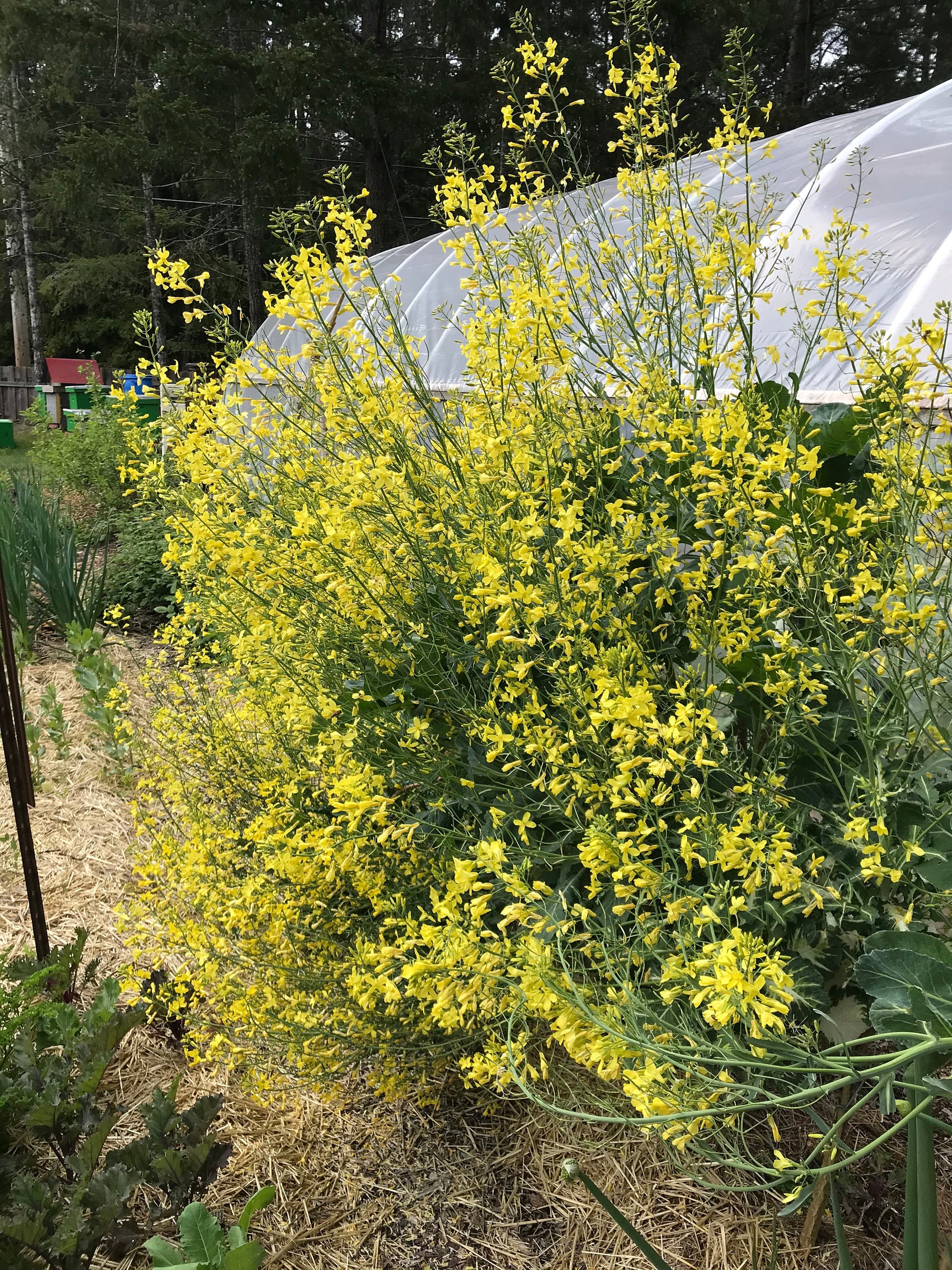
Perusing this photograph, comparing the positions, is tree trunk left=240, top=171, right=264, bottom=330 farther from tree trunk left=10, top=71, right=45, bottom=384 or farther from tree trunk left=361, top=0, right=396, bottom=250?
tree trunk left=10, top=71, right=45, bottom=384

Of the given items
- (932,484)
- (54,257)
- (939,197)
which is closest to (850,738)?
(932,484)

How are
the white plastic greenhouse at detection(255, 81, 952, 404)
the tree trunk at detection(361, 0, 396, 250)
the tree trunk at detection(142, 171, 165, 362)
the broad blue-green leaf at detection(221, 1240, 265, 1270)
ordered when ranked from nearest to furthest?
the broad blue-green leaf at detection(221, 1240, 265, 1270) < the white plastic greenhouse at detection(255, 81, 952, 404) < the tree trunk at detection(361, 0, 396, 250) < the tree trunk at detection(142, 171, 165, 362)

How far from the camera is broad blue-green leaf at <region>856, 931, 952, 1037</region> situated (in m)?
1.05

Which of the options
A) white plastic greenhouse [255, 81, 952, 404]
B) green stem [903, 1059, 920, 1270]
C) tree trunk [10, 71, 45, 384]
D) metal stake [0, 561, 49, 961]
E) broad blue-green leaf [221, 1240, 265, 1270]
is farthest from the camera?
tree trunk [10, 71, 45, 384]

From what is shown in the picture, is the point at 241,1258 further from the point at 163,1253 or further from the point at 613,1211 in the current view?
the point at 613,1211

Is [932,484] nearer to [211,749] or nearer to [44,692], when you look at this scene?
[211,749]

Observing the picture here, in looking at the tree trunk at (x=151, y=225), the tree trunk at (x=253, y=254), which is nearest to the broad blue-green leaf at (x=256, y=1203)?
the tree trunk at (x=253, y=254)

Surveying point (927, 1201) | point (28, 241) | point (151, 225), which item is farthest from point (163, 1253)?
point (28, 241)

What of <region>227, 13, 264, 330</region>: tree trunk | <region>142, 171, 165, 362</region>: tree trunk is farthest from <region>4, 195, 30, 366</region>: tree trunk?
<region>227, 13, 264, 330</region>: tree trunk

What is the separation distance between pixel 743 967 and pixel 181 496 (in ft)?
7.18

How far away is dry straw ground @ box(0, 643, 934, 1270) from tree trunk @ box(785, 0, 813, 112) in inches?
557

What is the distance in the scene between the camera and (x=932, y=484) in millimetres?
1584

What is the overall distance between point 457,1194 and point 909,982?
56.2 inches

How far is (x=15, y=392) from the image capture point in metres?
21.0
